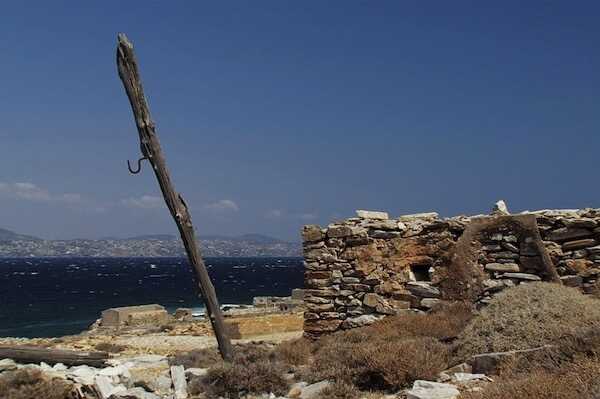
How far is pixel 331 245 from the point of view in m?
12.7

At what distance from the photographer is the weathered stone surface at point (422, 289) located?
11.5 metres

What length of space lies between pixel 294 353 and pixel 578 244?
5186 mm

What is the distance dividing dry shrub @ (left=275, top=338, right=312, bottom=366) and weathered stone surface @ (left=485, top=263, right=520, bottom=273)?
11.7ft

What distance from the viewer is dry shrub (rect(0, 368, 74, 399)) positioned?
8.23 meters

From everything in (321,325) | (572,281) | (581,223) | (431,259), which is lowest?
(321,325)

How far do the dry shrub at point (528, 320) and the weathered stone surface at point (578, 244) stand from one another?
1574mm

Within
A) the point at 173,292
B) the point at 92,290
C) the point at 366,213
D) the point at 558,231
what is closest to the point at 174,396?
the point at 366,213

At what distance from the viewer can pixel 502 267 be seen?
10938 mm

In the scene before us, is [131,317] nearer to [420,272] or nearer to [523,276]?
[420,272]

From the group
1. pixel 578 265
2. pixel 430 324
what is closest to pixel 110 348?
pixel 430 324

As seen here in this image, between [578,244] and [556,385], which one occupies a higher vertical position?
[578,244]

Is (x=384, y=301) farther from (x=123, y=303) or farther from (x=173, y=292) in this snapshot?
(x=173, y=292)

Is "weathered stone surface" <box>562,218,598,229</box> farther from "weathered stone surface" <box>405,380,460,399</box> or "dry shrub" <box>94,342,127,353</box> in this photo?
"dry shrub" <box>94,342,127,353</box>

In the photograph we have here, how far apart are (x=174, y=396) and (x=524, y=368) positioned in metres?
4.86
